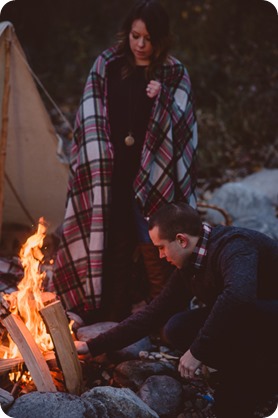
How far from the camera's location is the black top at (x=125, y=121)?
3.71m

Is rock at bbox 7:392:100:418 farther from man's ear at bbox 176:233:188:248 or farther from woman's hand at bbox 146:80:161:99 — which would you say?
woman's hand at bbox 146:80:161:99

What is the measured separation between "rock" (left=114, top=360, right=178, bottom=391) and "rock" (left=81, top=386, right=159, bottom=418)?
41 centimetres

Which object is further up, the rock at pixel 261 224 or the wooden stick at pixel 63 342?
the wooden stick at pixel 63 342

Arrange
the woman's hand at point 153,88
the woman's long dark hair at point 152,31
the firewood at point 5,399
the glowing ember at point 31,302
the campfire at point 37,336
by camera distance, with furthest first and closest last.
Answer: the woman's hand at point 153,88 < the woman's long dark hair at point 152,31 < the glowing ember at point 31,302 < the campfire at point 37,336 < the firewood at point 5,399

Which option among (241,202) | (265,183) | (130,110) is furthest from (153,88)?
(265,183)

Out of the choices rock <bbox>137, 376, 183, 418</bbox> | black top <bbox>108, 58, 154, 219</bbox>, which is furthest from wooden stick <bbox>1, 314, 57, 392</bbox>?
black top <bbox>108, 58, 154, 219</bbox>

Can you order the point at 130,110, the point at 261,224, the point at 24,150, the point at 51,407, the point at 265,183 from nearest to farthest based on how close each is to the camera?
the point at 51,407 → the point at 130,110 → the point at 24,150 → the point at 261,224 → the point at 265,183

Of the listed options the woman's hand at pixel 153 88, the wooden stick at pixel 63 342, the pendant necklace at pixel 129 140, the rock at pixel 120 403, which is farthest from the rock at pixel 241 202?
the rock at pixel 120 403

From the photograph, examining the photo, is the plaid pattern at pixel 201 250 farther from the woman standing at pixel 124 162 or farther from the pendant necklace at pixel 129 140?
the pendant necklace at pixel 129 140

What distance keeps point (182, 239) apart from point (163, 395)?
2.71 feet

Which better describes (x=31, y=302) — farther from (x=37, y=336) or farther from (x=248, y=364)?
(x=248, y=364)

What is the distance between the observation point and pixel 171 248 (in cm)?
268

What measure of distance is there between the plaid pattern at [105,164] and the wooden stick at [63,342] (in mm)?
973

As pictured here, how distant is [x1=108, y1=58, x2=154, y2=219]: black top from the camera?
12.2 feet
